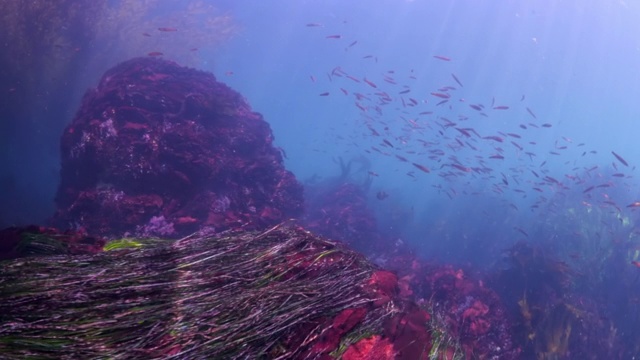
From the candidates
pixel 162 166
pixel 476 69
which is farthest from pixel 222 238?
pixel 476 69

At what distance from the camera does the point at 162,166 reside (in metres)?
8.58

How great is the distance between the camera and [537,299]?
396 inches

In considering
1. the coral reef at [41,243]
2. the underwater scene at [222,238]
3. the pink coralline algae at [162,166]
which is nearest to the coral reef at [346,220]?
the underwater scene at [222,238]

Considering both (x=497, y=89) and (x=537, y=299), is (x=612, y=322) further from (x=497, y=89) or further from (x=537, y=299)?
(x=497, y=89)

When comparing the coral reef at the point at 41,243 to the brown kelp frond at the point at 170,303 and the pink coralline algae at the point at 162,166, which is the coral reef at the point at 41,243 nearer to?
the brown kelp frond at the point at 170,303

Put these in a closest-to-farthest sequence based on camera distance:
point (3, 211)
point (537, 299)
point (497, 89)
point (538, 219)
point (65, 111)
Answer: point (537, 299) < point (3, 211) < point (538, 219) < point (65, 111) < point (497, 89)

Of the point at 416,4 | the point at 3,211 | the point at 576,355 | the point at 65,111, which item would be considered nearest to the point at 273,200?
the point at 576,355

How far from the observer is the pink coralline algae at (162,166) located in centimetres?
796

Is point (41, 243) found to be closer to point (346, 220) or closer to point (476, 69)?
point (346, 220)

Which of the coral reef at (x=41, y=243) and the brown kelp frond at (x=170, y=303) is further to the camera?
the coral reef at (x=41, y=243)

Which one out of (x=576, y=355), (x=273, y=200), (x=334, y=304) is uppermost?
(x=334, y=304)

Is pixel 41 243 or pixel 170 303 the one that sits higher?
pixel 41 243

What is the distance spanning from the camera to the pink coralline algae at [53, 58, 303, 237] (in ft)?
26.1

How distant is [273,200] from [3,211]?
1482cm
